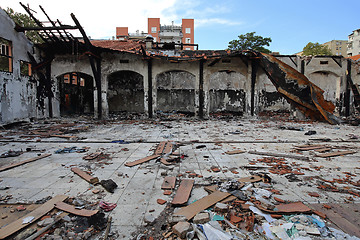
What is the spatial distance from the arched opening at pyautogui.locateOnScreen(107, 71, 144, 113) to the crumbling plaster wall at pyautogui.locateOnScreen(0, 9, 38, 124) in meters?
7.09

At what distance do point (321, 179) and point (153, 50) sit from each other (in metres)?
11.7

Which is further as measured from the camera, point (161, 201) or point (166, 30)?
point (166, 30)

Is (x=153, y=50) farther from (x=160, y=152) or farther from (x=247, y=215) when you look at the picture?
Result: (x=247, y=215)

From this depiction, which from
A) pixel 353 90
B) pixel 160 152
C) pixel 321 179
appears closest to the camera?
pixel 321 179

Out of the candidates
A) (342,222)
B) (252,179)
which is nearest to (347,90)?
(252,179)

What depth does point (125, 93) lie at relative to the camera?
18.6m

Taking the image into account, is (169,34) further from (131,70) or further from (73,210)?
(73,210)

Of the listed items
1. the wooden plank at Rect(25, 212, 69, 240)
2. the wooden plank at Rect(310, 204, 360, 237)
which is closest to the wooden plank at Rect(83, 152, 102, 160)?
the wooden plank at Rect(25, 212, 69, 240)

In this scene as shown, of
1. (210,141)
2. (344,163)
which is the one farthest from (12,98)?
(344,163)

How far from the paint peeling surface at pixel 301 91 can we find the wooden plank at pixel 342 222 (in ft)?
34.2

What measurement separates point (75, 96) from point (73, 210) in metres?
16.6

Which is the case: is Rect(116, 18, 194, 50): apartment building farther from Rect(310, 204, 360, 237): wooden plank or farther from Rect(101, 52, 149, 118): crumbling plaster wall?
Rect(310, 204, 360, 237): wooden plank

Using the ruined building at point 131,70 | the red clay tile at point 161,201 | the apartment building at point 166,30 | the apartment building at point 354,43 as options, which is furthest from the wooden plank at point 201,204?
the apartment building at point 354,43

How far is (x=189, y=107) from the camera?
1870 cm
